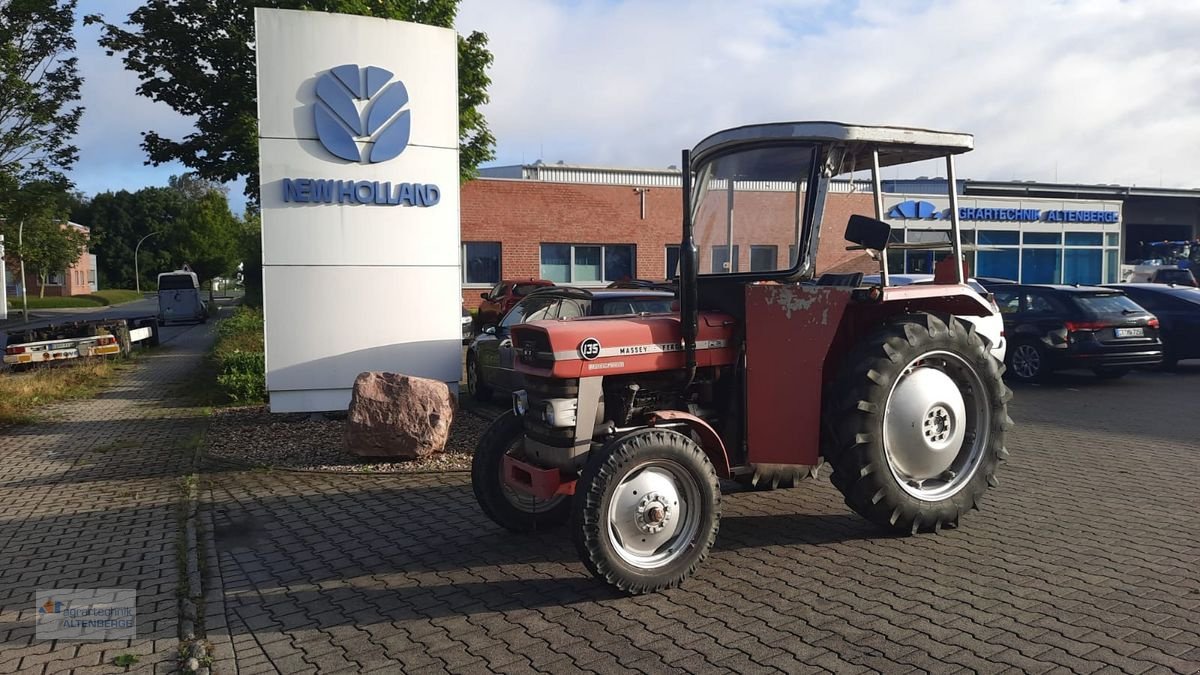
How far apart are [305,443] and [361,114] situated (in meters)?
3.60

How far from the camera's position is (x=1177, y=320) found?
15.3 metres

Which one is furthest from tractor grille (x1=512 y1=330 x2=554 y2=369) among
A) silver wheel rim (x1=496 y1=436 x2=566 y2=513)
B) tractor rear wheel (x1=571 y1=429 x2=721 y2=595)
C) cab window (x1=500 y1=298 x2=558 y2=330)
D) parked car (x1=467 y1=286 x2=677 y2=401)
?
cab window (x1=500 y1=298 x2=558 y2=330)

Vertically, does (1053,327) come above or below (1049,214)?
below

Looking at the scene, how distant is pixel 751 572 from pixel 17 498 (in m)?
5.92

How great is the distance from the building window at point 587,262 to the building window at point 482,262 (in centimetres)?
150

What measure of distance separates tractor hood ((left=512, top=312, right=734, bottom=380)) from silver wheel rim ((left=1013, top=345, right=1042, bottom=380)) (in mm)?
10294

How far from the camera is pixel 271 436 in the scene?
9875mm

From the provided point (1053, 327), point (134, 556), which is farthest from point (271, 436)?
point (1053, 327)

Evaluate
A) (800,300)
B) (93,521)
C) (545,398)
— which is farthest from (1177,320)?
(93,521)

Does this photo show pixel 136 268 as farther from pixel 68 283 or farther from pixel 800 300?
pixel 800 300

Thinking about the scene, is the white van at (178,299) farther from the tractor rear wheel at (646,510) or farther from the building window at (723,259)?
the tractor rear wheel at (646,510)

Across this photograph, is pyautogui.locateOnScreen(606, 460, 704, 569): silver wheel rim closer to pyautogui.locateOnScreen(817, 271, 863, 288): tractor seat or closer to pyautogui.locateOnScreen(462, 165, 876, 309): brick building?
pyautogui.locateOnScreen(817, 271, 863, 288): tractor seat

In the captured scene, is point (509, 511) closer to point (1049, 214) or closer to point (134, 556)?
point (134, 556)

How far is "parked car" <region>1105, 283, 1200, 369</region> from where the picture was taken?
15.1 meters
